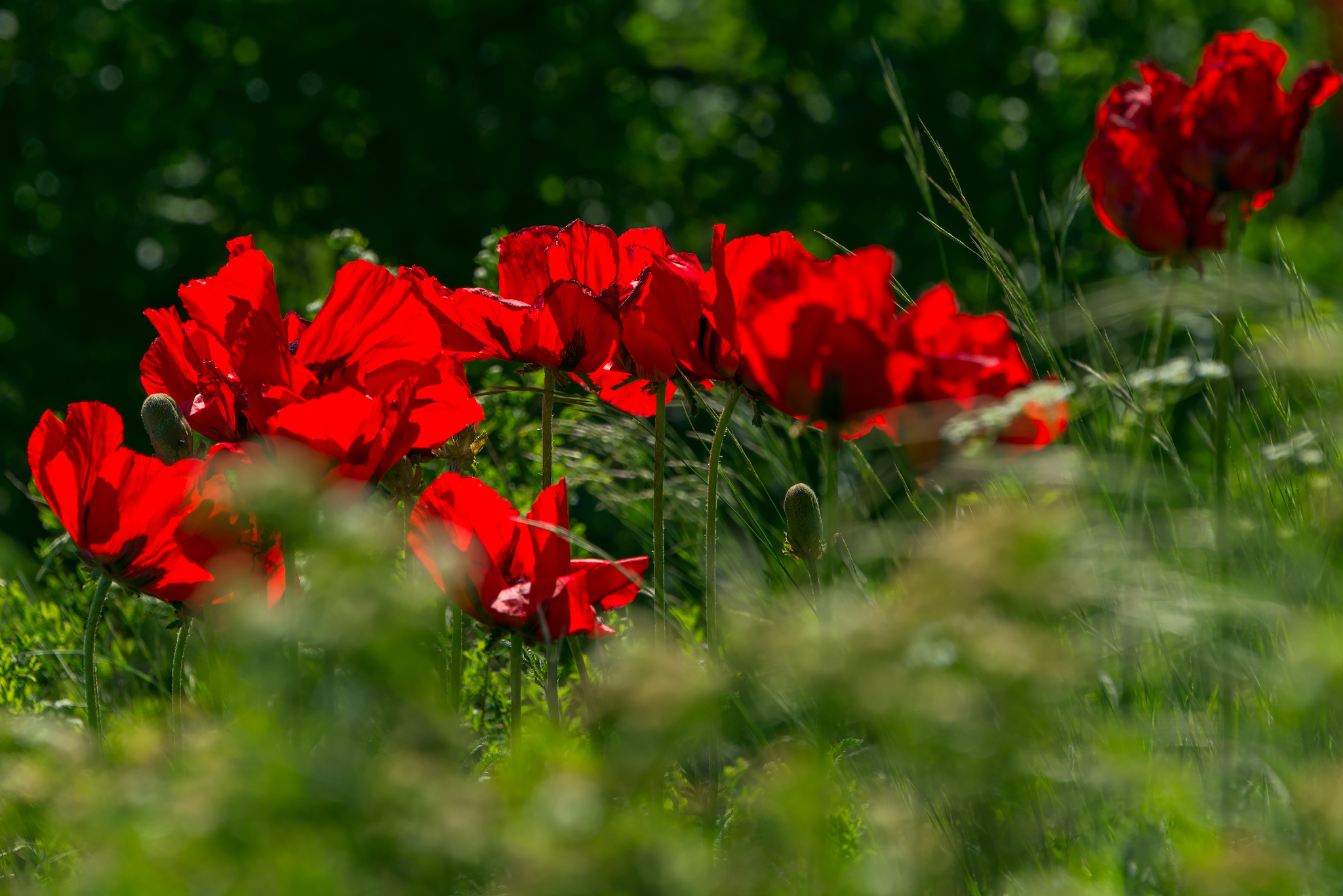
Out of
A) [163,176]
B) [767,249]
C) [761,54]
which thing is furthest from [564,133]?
[767,249]

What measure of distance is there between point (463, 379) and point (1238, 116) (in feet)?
2.46

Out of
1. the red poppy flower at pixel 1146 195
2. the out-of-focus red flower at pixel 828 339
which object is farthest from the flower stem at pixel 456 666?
the red poppy flower at pixel 1146 195

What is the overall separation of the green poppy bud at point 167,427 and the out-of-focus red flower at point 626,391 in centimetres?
32

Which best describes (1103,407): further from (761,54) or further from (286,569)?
(761,54)

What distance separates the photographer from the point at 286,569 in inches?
35.6

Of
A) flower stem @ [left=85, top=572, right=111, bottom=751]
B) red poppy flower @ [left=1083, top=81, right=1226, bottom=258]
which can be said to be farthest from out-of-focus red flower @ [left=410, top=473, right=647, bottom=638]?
red poppy flower @ [left=1083, top=81, right=1226, bottom=258]

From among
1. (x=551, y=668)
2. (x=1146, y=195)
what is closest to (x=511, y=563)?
(x=551, y=668)

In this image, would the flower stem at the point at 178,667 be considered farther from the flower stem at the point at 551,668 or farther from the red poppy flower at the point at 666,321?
the red poppy flower at the point at 666,321

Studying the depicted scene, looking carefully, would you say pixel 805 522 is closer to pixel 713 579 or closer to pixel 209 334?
pixel 713 579

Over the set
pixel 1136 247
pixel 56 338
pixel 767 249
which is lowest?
pixel 56 338

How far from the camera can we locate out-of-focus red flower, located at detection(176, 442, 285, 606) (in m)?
0.83

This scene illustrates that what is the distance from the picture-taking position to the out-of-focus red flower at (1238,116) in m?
1.15

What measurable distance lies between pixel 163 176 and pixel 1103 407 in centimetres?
226

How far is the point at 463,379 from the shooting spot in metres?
1.02
